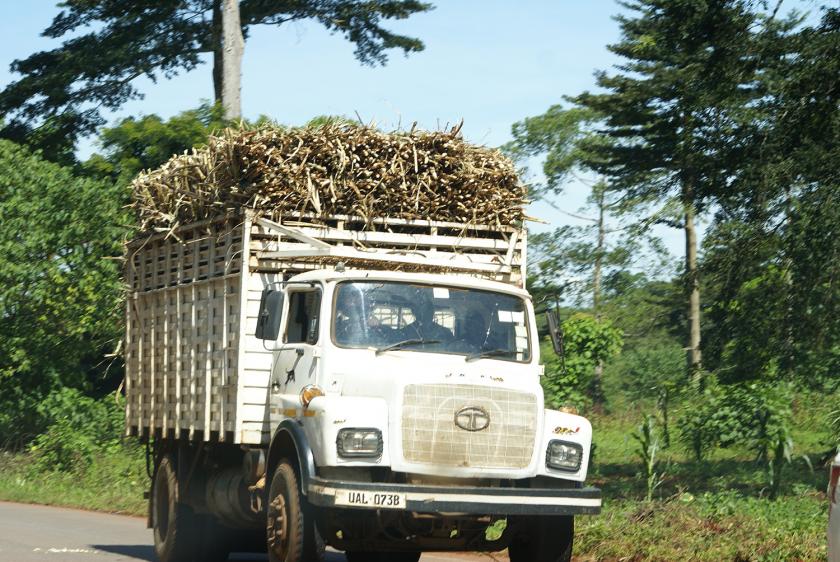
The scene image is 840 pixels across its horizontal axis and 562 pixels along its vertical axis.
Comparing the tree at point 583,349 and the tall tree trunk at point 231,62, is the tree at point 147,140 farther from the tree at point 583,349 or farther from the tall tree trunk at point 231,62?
the tree at point 583,349

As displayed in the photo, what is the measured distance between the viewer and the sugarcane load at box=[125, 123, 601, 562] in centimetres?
923

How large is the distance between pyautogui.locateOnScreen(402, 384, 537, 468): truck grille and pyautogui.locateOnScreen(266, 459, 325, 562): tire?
864 mm

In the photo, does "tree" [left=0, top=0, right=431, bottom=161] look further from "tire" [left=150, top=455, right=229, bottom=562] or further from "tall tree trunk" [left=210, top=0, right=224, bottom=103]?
"tire" [left=150, top=455, right=229, bottom=562]

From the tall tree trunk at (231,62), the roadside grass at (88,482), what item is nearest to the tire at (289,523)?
the roadside grass at (88,482)

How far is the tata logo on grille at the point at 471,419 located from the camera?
367 inches

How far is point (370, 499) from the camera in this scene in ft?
28.8

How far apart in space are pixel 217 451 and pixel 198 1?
2238 centimetres

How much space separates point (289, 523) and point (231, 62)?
19641mm

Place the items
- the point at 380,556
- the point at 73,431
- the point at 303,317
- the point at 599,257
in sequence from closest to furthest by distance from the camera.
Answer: the point at 303,317 < the point at 380,556 < the point at 73,431 < the point at 599,257

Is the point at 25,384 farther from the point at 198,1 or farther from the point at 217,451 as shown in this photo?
the point at 217,451

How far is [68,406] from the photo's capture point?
29000 mm

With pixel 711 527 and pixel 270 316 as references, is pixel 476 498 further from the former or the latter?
pixel 711 527

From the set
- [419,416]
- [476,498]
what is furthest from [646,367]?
[476,498]

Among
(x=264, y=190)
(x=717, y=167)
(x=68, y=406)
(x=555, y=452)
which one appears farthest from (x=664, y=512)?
(x=68, y=406)
